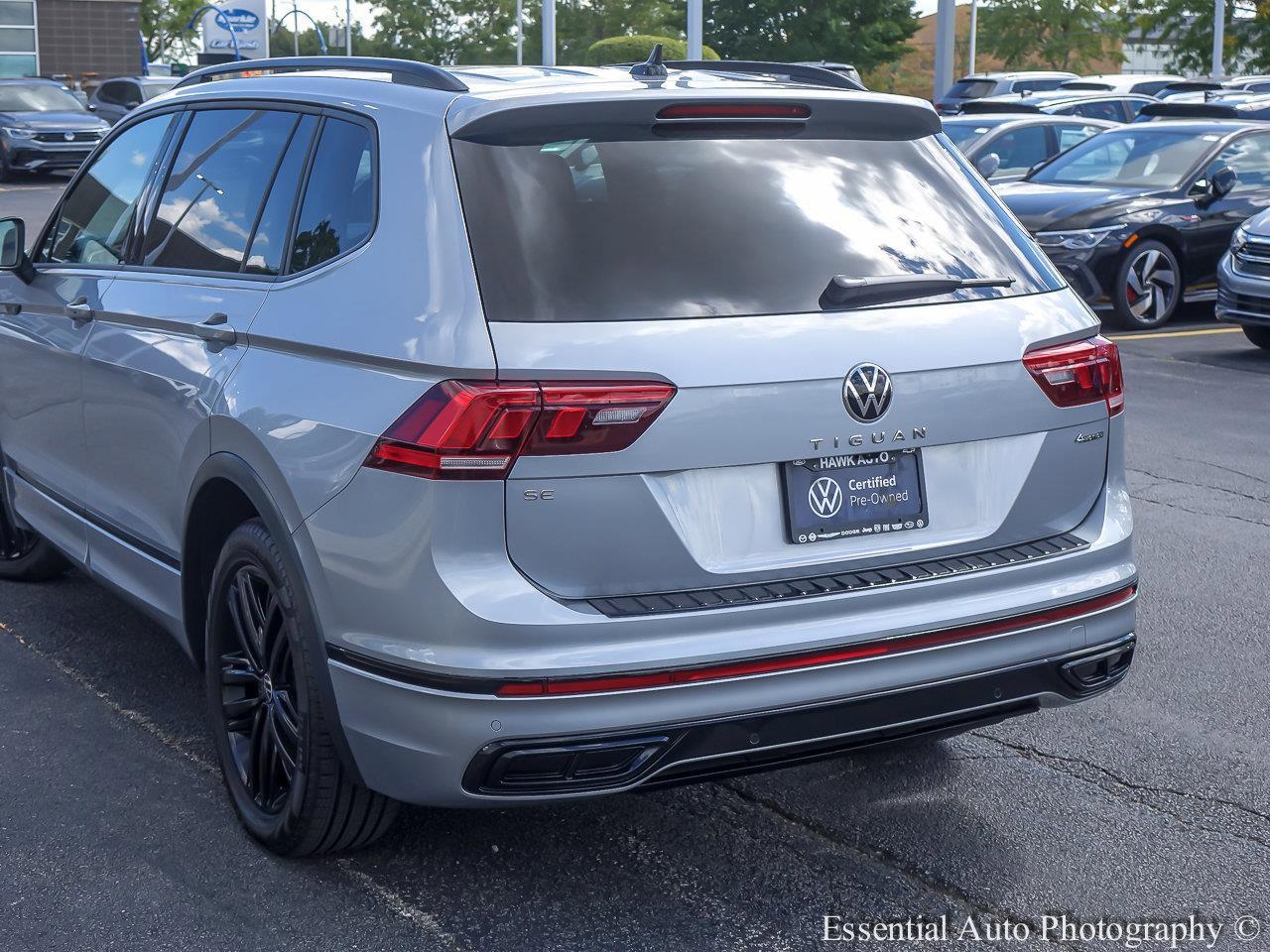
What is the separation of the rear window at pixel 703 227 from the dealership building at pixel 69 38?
52222mm

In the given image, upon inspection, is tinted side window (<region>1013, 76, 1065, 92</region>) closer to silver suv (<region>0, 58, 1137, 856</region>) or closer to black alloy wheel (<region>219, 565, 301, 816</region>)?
silver suv (<region>0, 58, 1137, 856</region>)

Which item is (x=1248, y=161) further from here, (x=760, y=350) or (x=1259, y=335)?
(x=760, y=350)

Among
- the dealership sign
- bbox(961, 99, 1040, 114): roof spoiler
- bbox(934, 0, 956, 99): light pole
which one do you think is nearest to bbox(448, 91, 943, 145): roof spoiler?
bbox(961, 99, 1040, 114): roof spoiler

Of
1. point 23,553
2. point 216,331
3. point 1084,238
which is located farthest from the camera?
point 1084,238

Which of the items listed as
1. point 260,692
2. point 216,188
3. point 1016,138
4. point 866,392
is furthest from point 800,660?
point 1016,138

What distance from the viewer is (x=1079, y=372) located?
12.2 ft

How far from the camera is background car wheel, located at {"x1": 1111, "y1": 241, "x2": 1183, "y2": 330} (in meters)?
13.5

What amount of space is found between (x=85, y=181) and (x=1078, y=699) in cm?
352

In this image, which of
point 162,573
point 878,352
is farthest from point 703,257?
point 162,573

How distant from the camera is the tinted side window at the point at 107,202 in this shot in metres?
4.89

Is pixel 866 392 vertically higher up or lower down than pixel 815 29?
lower down

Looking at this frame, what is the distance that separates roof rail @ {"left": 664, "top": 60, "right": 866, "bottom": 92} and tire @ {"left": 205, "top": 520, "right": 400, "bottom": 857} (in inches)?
68.4

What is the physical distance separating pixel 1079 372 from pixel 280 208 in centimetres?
193

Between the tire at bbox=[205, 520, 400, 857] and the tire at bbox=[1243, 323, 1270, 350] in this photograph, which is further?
the tire at bbox=[1243, 323, 1270, 350]
